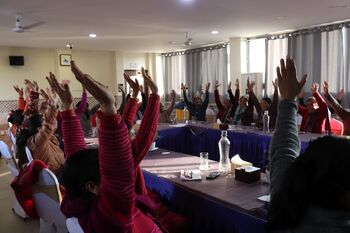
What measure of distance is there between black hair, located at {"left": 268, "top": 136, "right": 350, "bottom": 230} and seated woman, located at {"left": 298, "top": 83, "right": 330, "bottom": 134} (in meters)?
3.49

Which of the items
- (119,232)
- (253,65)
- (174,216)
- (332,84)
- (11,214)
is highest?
(253,65)

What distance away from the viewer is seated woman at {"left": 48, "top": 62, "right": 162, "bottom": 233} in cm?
99

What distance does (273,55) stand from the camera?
7215mm

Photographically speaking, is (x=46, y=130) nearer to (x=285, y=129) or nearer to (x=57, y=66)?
Result: (x=285, y=129)

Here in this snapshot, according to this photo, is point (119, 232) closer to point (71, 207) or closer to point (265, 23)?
point (71, 207)

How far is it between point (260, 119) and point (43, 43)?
590cm

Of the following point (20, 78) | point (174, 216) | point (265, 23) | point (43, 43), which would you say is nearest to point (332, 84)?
point (265, 23)

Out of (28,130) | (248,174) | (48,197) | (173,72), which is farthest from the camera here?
(173,72)

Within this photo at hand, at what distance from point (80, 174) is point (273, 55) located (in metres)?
6.80

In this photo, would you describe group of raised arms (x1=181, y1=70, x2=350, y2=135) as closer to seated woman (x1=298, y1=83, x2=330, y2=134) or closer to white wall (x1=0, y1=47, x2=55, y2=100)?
seated woman (x1=298, y1=83, x2=330, y2=134)

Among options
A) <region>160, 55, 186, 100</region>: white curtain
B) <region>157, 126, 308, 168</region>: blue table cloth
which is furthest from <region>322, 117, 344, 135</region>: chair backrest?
<region>160, 55, 186, 100</region>: white curtain

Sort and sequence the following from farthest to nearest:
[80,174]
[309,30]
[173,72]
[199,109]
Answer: [173,72] < [309,30] < [199,109] < [80,174]

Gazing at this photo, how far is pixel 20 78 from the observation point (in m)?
8.48

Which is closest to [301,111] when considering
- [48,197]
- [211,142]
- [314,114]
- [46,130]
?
[314,114]
